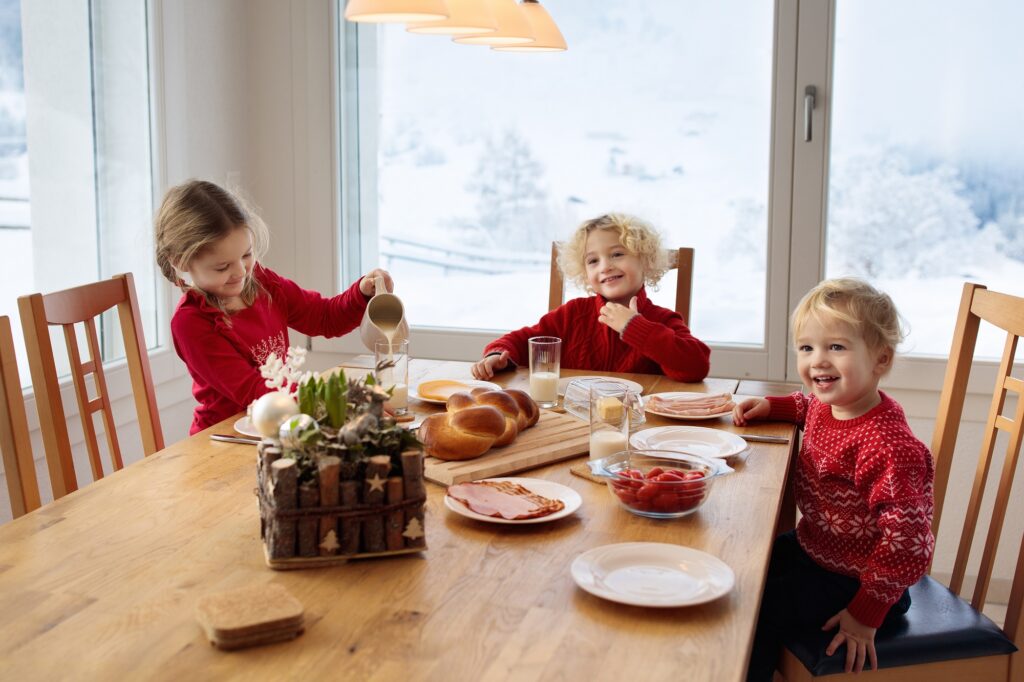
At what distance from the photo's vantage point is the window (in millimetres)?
2621

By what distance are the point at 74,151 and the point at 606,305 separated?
5.08 ft

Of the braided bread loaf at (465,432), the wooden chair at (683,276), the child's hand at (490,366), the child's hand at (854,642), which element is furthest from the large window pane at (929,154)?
the braided bread loaf at (465,432)

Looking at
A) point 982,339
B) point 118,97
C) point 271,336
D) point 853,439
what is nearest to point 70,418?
point 271,336

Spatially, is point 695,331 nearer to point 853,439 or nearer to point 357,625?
point 853,439

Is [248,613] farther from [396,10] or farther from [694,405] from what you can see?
[694,405]

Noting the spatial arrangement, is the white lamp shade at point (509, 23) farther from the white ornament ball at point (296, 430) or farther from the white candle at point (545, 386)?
the white ornament ball at point (296, 430)

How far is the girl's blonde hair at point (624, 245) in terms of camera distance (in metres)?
2.68

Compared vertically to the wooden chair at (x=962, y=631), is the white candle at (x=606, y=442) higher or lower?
higher

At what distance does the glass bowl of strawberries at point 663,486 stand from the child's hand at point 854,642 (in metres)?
0.33

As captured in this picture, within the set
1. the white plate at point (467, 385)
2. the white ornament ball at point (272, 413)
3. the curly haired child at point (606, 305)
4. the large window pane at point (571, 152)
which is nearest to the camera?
the white ornament ball at point (272, 413)

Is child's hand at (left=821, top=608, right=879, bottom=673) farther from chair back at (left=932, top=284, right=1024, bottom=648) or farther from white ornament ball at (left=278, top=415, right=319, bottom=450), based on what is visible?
white ornament ball at (left=278, top=415, right=319, bottom=450)

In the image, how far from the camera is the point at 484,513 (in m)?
1.44

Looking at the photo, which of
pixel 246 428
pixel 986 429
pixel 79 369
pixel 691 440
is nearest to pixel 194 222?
pixel 79 369

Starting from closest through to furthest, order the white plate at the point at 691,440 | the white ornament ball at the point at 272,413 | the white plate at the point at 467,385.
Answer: the white ornament ball at the point at 272,413
the white plate at the point at 691,440
the white plate at the point at 467,385
